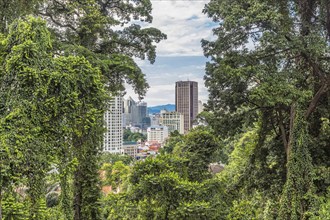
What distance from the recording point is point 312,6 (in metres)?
6.27

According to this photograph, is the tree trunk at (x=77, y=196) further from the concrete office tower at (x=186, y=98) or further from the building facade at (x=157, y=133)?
the building facade at (x=157, y=133)

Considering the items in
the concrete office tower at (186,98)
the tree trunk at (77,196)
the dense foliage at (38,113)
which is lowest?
the tree trunk at (77,196)

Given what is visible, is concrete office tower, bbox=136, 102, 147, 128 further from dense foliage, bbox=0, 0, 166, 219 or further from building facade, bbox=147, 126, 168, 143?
dense foliage, bbox=0, 0, 166, 219

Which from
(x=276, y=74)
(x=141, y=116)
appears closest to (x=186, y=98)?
(x=276, y=74)

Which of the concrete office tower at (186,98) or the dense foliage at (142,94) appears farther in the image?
the concrete office tower at (186,98)

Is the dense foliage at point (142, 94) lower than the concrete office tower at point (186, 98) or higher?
lower

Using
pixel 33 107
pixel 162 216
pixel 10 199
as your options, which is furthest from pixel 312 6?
pixel 10 199

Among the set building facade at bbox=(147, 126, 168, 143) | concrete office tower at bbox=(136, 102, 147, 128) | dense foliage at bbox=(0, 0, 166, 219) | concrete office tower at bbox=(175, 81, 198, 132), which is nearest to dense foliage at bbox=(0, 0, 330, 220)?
dense foliage at bbox=(0, 0, 166, 219)

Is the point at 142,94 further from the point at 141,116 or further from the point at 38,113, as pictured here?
the point at 141,116

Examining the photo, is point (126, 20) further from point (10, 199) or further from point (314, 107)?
point (10, 199)

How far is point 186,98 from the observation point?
102ft

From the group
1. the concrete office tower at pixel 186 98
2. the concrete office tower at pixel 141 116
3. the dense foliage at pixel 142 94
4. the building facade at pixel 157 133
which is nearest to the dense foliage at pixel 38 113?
the dense foliage at pixel 142 94

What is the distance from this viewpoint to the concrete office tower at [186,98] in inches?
1093

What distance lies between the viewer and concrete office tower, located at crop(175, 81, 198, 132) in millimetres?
27753
